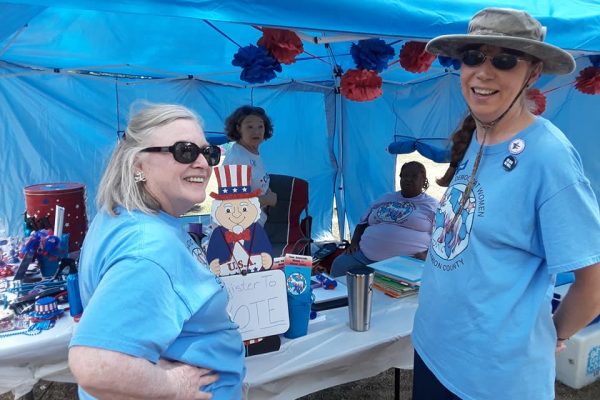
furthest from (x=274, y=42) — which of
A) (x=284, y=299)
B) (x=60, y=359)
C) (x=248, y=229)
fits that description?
(x=60, y=359)

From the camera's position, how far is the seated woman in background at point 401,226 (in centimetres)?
330

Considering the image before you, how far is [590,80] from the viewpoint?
10.3 feet

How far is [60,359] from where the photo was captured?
1479mm

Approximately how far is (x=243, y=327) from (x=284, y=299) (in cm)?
17

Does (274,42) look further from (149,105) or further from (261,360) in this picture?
(261,360)

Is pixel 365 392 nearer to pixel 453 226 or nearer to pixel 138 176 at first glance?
pixel 453 226

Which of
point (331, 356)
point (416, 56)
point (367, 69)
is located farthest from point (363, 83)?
point (331, 356)

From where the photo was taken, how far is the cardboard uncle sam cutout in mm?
1396

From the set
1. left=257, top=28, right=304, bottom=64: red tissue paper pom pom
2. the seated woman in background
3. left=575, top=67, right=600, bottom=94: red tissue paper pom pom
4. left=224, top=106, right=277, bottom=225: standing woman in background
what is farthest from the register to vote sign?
left=575, top=67, right=600, bottom=94: red tissue paper pom pom

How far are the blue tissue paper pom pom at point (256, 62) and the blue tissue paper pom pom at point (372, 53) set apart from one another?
0.54 metres

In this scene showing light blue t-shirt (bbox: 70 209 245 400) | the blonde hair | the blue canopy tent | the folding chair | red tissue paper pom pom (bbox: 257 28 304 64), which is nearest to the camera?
light blue t-shirt (bbox: 70 209 245 400)

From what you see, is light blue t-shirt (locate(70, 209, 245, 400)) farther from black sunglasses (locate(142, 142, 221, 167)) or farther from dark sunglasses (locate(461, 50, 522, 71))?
dark sunglasses (locate(461, 50, 522, 71))

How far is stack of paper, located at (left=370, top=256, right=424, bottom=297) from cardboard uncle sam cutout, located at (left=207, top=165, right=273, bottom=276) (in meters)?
0.76

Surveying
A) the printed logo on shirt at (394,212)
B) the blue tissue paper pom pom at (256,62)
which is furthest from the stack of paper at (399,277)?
the blue tissue paper pom pom at (256,62)
